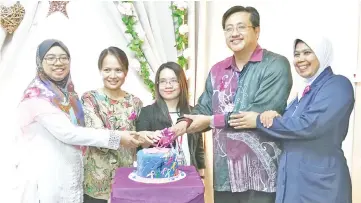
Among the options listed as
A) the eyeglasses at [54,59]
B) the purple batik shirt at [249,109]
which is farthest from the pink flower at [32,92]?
the purple batik shirt at [249,109]

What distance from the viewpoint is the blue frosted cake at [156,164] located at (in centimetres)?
191

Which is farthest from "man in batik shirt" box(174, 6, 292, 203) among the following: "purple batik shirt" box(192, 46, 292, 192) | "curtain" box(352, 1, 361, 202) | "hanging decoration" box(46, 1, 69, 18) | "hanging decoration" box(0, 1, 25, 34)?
"hanging decoration" box(0, 1, 25, 34)

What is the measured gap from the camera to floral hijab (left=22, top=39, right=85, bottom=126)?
7.00 feet

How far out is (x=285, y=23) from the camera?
2289 mm

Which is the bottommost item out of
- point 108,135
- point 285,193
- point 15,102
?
point 285,193

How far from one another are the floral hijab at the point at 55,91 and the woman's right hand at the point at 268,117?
0.88 meters

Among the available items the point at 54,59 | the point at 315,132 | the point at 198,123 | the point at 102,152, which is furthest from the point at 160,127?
the point at 315,132

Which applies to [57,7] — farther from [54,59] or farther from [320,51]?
[320,51]

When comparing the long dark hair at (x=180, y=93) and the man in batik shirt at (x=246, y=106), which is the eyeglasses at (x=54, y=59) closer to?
the long dark hair at (x=180, y=93)

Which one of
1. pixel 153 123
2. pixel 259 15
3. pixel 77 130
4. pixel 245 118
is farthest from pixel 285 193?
pixel 77 130

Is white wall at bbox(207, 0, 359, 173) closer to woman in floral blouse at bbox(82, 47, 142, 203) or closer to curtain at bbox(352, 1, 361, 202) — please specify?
curtain at bbox(352, 1, 361, 202)

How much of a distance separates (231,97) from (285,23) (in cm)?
48

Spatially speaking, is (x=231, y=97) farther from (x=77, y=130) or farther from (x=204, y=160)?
(x=77, y=130)

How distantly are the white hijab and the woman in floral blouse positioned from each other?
0.87 meters
